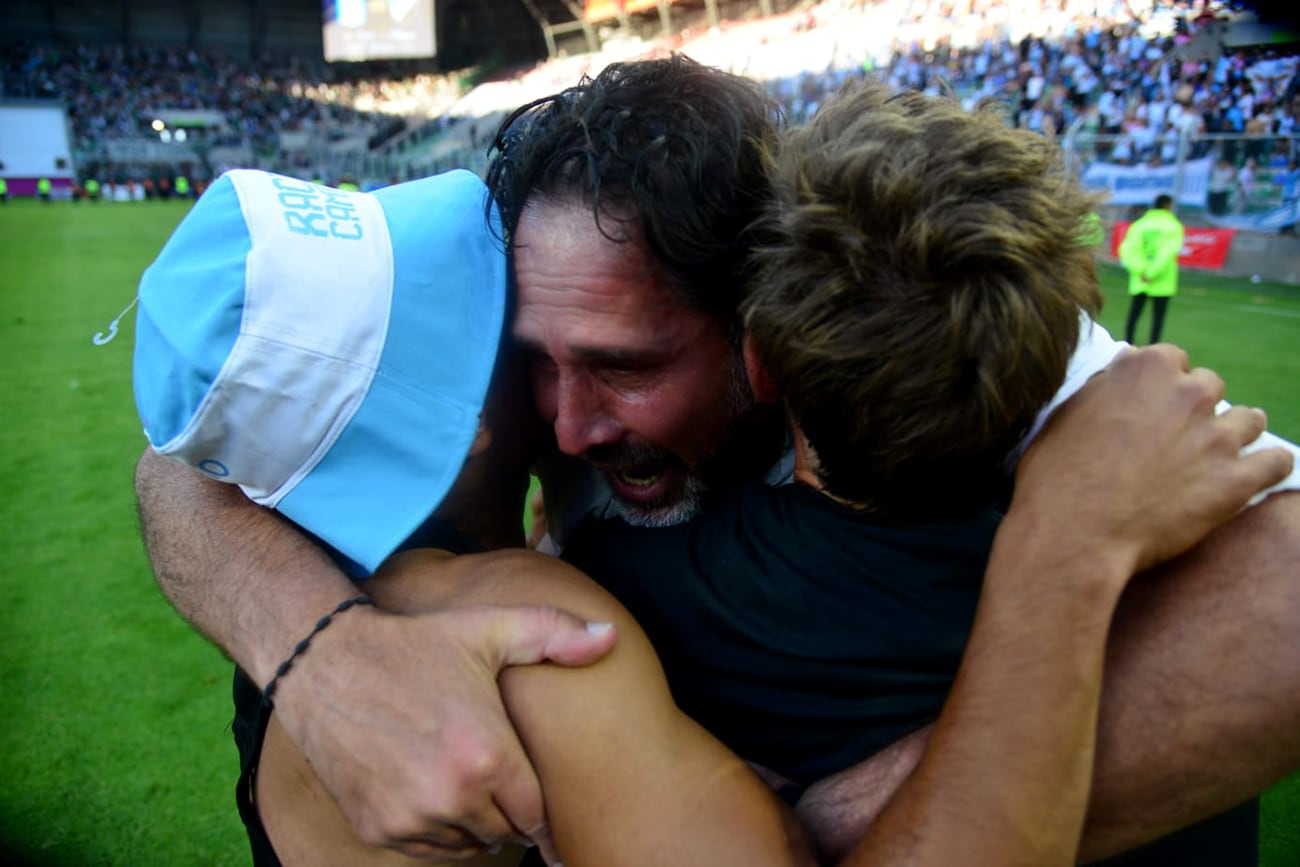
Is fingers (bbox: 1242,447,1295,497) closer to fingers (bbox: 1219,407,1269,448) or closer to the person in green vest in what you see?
fingers (bbox: 1219,407,1269,448)

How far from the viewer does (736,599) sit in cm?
145

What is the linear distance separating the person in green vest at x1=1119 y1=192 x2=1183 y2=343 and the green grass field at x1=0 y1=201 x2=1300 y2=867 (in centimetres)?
133

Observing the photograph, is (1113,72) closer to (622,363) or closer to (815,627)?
(622,363)

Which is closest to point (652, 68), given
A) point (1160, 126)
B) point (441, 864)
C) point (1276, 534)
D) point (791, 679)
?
point (791, 679)

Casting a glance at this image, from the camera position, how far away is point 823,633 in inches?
54.3

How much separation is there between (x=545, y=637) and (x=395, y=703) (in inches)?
9.4

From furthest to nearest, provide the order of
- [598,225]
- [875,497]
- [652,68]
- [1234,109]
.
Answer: [1234,109]
[652,68]
[598,225]
[875,497]

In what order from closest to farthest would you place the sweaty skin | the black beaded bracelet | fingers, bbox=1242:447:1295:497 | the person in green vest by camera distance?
the sweaty skin
fingers, bbox=1242:447:1295:497
the black beaded bracelet
the person in green vest

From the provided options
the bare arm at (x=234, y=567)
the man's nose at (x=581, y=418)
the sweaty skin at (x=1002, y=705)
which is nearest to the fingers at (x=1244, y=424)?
the sweaty skin at (x=1002, y=705)

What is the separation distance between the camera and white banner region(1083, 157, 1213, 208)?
53.7 ft

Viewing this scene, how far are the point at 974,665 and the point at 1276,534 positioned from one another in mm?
442

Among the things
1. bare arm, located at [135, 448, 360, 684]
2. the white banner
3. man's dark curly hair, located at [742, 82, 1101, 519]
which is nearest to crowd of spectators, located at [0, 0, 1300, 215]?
the white banner

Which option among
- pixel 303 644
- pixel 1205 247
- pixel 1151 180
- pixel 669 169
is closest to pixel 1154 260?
pixel 1205 247

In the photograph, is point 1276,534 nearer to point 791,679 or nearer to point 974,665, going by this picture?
point 974,665
